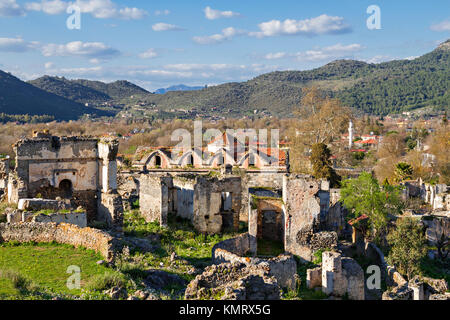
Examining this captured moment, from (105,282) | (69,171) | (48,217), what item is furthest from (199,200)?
(105,282)

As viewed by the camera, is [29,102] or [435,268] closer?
[435,268]

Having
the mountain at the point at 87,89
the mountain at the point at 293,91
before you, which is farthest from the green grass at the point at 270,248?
the mountain at the point at 87,89

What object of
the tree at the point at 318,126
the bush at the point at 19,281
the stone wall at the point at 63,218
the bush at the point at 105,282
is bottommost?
the bush at the point at 105,282

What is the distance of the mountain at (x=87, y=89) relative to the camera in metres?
131

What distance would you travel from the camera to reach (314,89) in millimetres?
46438

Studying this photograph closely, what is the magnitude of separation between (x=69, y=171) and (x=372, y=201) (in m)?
13.6

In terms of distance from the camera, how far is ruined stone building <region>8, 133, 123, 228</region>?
18859 mm

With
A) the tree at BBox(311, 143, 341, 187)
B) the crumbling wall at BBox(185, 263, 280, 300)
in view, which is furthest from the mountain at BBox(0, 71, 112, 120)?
the crumbling wall at BBox(185, 263, 280, 300)

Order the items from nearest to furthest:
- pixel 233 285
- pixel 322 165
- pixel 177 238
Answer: pixel 233 285 < pixel 177 238 < pixel 322 165

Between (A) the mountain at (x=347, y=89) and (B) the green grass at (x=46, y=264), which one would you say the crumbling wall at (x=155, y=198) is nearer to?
(B) the green grass at (x=46, y=264)

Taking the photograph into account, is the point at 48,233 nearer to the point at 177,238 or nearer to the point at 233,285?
the point at 177,238

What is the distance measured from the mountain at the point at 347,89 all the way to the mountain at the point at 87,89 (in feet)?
46.8

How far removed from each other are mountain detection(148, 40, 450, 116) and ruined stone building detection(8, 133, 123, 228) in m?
97.1

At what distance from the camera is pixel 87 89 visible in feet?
489
